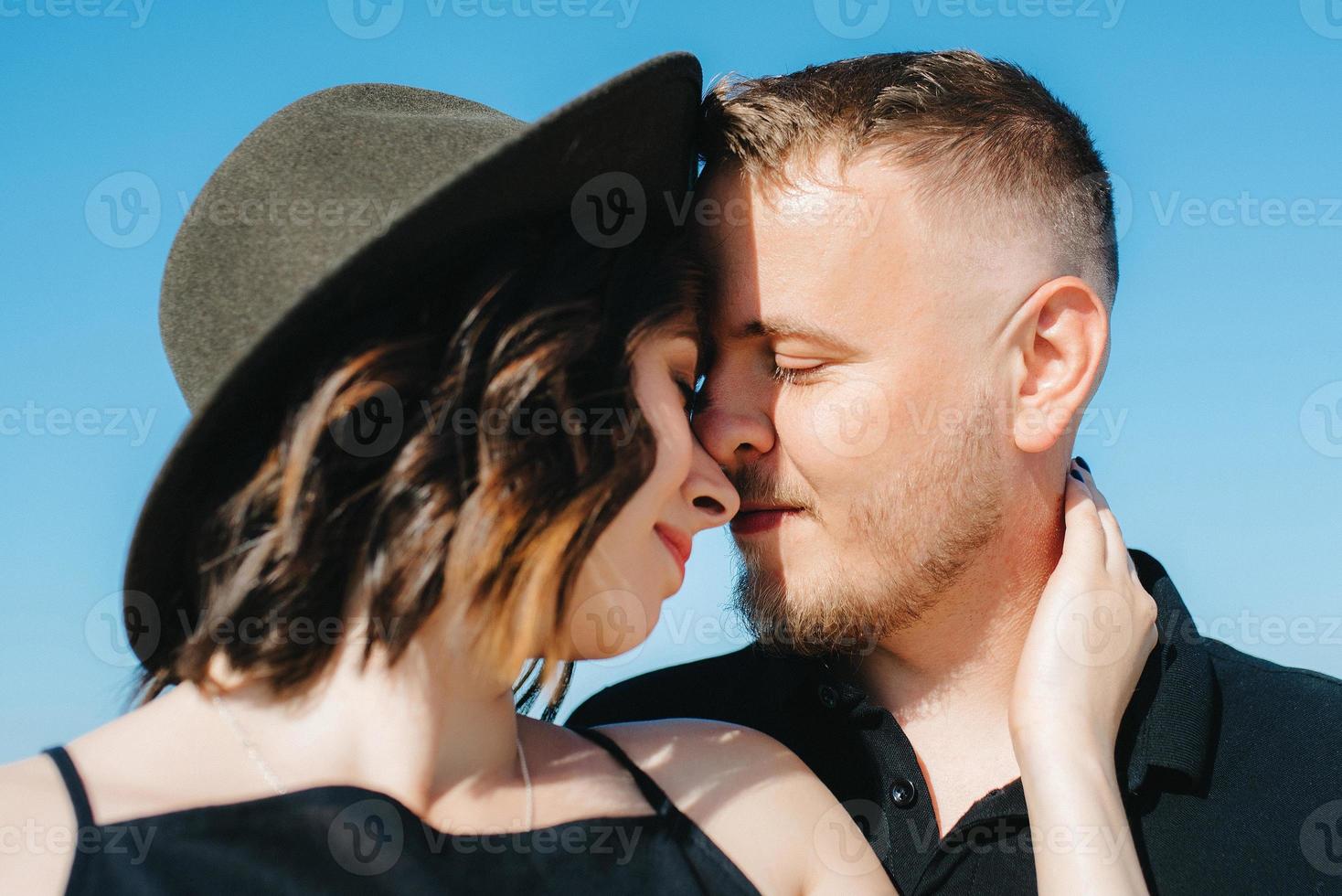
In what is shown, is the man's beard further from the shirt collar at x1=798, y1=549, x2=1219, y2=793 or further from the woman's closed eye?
the woman's closed eye

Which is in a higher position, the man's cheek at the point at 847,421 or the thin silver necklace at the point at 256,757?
the man's cheek at the point at 847,421

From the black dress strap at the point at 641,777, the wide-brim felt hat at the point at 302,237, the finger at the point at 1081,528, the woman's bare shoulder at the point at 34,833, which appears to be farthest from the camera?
the finger at the point at 1081,528

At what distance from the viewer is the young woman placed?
1.81m

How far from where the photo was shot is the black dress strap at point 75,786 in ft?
5.70

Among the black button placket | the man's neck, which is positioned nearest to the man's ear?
the man's neck

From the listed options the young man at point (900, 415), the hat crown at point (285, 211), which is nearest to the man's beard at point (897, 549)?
the young man at point (900, 415)

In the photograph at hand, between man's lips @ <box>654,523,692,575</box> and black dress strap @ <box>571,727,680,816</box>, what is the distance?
1.23 feet

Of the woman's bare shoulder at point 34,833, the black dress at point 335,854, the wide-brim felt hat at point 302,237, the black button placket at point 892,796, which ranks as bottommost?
the black button placket at point 892,796

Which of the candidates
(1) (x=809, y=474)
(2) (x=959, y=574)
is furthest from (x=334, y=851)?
(2) (x=959, y=574)

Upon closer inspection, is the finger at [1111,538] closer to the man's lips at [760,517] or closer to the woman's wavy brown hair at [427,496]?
the man's lips at [760,517]

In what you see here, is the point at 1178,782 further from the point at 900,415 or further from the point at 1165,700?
the point at 900,415

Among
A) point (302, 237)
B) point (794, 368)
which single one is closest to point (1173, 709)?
point (794, 368)

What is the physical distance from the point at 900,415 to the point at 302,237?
1.52 metres

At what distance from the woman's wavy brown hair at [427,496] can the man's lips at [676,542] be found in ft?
0.78
